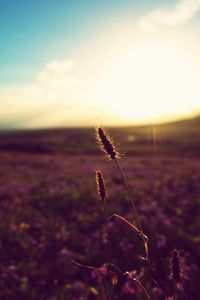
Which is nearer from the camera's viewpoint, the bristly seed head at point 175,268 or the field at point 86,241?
the bristly seed head at point 175,268

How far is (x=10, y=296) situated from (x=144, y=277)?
2.51m

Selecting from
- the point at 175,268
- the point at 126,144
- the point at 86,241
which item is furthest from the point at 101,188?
the point at 126,144

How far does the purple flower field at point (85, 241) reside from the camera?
584 centimetres

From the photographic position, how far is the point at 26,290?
19.0 ft

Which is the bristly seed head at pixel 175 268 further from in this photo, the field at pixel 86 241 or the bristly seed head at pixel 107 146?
Answer: the field at pixel 86 241

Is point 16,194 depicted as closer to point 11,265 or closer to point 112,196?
point 112,196

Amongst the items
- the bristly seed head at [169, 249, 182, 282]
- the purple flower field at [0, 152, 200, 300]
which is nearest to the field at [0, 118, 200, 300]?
the purple flower field at [0, 152, 200, 300]

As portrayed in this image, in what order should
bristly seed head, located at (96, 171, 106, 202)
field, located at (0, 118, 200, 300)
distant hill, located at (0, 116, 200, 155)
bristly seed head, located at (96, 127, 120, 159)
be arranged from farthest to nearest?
distant hill, located at (0, 116, 200, 155)
field, located at (0, 118, 200, 300)
bristly seed head, located at (96, 171, 106, 202)
bristly seed head, located at (96, 127, 120, 159)

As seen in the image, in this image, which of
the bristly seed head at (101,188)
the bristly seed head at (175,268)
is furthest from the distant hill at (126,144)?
the bristly seed head at (175,268)

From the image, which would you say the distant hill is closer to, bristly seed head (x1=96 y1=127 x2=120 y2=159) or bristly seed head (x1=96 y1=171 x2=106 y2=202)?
bristly seed head (x1=96 y1=127 x2=120 y2=159)

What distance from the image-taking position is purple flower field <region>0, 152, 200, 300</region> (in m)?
5.84

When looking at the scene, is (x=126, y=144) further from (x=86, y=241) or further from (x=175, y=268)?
Answer: (x=175, y=268)

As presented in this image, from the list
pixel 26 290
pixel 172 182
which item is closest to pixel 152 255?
pixel 26 290

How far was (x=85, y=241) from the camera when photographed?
26.3ft
